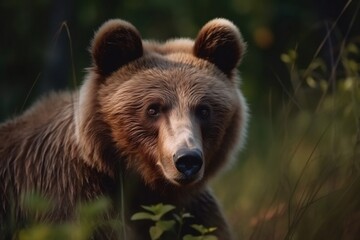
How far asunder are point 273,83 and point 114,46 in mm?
8777

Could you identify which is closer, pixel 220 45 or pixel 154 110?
pixel 154 110

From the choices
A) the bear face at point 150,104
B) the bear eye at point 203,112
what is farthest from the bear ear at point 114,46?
the bear eye at point 203,112

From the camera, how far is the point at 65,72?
13.2 meters

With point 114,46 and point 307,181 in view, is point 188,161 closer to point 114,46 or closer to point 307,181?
point 307,181

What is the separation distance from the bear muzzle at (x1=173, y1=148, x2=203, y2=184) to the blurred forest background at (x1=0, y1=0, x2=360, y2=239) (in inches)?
17.4

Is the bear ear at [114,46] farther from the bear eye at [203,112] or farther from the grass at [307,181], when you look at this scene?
the grass at [307,181]

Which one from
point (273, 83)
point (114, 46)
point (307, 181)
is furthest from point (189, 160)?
point (273, 83)

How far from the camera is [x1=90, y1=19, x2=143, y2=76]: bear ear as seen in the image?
605cm

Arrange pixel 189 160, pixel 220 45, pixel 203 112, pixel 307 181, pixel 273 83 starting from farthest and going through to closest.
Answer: pixel 273 83 → pixel 220 45 → pixel 203 112 → pixel 307 181 → pixel 189 160

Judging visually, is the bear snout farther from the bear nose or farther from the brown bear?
the brown bear

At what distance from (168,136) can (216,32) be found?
2.85 ft

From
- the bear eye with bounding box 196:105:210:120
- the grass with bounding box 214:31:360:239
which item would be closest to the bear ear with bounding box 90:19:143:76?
the bear eye with bounding box 196:105:210:120

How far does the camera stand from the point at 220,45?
20.9ft

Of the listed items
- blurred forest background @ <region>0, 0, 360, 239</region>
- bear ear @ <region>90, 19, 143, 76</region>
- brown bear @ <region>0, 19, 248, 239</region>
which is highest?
bear ear @ <region>90, 19, 143, 76</region>
